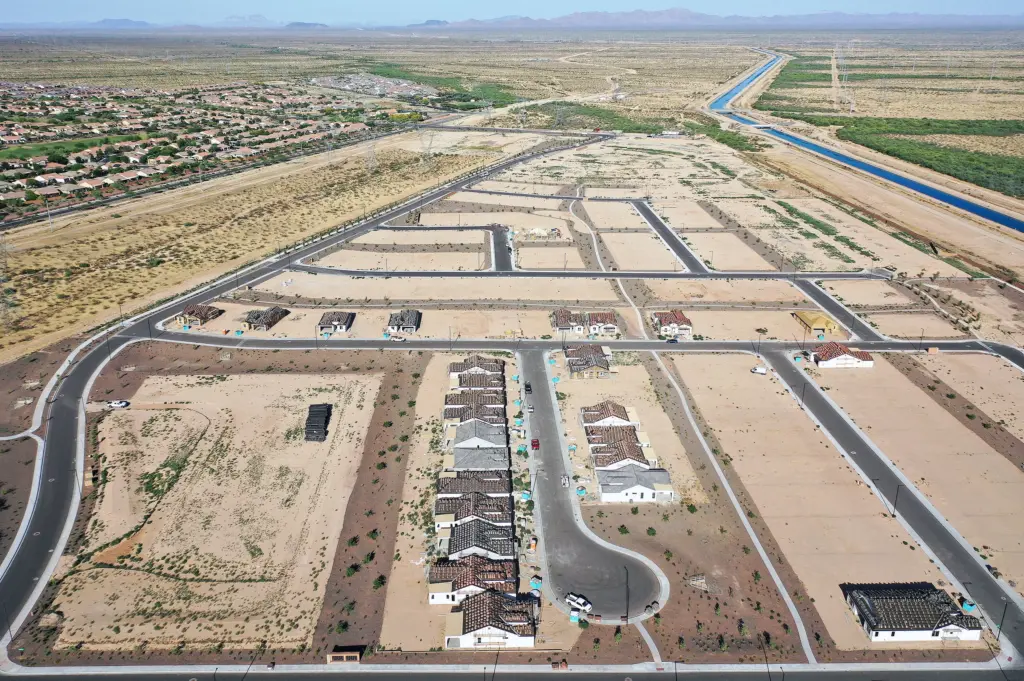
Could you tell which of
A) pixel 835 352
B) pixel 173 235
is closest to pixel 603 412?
pixel 835 352

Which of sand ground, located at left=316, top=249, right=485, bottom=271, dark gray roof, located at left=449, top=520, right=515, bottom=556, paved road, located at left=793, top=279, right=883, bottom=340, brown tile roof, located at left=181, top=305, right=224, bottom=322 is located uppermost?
brown tile roof, located at left=181, top=305, right=224, bottom=322

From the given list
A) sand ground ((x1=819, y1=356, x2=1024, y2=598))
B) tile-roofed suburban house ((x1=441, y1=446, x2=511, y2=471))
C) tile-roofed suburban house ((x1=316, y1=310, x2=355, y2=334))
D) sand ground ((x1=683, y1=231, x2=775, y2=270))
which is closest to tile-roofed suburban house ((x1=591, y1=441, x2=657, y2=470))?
tile-roofed suburban house ((x1=441, y1=446, x2=511, y2=471))

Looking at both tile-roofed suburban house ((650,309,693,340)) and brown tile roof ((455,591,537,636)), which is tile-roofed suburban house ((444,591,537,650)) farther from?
tile-roofed suburban house ((650,309,693,340))

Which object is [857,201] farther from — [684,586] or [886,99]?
[886,99]

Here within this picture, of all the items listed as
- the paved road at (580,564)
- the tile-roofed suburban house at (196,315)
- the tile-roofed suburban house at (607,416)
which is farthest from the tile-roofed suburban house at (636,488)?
the tile-roofed suburban house at (196,315)

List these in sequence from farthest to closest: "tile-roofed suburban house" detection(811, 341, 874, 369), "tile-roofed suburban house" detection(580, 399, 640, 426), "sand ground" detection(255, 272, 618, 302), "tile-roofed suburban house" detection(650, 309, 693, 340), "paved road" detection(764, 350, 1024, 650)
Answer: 1. "sand ground" detection(255, 272, 618, 302)
2. "tile-roofed suburban house" detection(650, 309, 693, 340)
3. "tile-roofed suburban house" detection(811, 341, 874, 369)
4. "tile-roofed suburban house" detection(580, 399, 640, 426)
5. "paved road" detection(764, 350, 1024, 650)

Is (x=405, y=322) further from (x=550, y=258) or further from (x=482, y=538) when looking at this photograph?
(x=482, y=538)

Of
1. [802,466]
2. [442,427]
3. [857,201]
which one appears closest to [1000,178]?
[857,201]

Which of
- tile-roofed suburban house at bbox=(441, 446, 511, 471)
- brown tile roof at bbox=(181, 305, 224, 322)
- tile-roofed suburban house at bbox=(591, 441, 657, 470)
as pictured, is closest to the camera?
tile-roofed suburban house at bbox=(591, 441, 657, 470)

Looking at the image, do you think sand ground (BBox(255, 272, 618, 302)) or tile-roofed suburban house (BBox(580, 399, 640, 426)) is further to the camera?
sand ground (BBox(255, 272, 618, 302))
